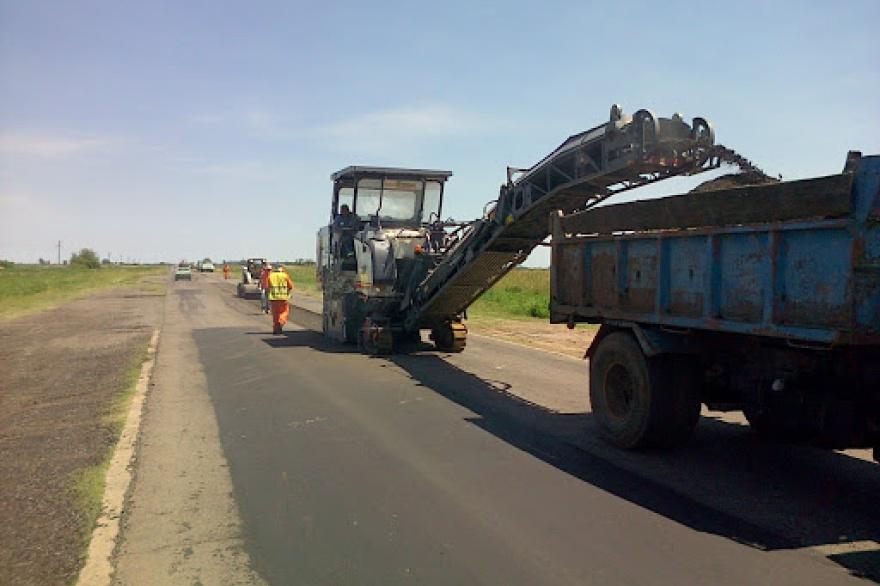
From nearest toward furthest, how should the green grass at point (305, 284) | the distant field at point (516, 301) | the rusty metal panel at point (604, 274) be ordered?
the rusty metal panel at point (604, 274), the distant field at point (516, 301), the green grass at point (305, 284)

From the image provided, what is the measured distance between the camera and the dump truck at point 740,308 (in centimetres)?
475

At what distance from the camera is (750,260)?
17.9 feet

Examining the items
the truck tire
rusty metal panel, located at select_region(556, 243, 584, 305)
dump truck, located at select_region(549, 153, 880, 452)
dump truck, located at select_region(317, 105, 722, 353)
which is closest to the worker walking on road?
dump truck, located at select_region(317, 105, 722, 353)

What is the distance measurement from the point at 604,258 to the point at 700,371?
154cm

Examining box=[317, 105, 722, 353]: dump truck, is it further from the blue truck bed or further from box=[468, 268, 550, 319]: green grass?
box=[468, 268, 550, 319]: green grass

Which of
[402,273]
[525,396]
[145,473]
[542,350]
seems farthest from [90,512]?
[542,350]

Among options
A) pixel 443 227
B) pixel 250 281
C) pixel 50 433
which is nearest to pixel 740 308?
pixel 50 433

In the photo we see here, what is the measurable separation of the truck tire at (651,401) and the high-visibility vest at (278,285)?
11.7 metres

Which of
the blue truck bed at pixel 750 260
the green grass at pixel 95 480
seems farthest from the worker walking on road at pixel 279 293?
the blue truck bed at pixel 750 260

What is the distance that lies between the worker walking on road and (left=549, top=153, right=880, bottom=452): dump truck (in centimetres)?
1079

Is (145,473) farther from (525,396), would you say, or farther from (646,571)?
(525,396)

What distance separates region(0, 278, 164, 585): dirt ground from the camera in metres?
4.39

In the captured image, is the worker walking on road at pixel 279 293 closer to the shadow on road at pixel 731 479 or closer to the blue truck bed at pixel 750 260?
the shadow on road at pixel 731 479

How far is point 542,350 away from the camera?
15.0m
